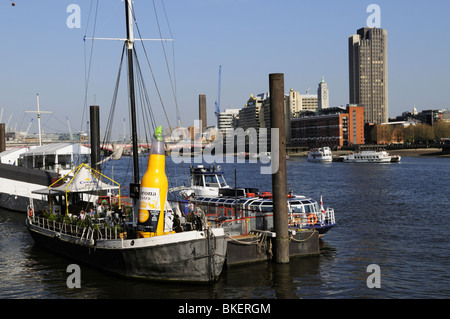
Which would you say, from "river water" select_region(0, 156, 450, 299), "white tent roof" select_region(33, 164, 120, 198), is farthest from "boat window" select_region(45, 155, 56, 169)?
"white tent roof" select_region(33, 164, 120, 198)

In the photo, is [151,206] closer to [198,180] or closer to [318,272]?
[318,272]

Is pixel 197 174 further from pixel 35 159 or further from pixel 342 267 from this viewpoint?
pixel 35 159

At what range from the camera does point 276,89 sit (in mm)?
25000

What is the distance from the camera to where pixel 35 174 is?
50031 mm

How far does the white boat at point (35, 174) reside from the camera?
49.6m

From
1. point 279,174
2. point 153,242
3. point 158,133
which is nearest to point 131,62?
point 158,133

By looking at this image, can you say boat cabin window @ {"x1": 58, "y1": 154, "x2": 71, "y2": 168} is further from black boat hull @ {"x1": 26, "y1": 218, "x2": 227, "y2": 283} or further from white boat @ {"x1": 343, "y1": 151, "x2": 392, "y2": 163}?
white boat @ {"x1": 343, "y1": 151, "x2": 392, "y2": 163}

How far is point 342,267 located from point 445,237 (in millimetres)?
11662

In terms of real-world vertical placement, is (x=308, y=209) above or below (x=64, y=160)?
below

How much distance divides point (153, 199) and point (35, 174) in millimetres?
31002

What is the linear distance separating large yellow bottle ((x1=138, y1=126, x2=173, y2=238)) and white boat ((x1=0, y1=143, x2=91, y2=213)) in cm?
2606

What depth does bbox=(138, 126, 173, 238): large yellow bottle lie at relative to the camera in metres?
22.9
